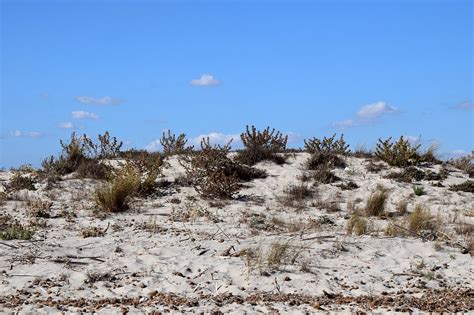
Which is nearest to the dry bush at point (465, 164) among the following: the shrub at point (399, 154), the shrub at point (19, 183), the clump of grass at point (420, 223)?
the shrub at point (399, 154)

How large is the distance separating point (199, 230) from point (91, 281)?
3098 mm

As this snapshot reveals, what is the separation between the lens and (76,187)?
47.9ft

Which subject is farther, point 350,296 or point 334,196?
point 334,196

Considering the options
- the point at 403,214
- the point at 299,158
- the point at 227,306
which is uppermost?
the point at 299,158

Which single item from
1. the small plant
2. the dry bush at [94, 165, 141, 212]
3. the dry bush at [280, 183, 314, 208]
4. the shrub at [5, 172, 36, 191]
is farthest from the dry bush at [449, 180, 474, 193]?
the shrub at [5, 172, 36, 191]

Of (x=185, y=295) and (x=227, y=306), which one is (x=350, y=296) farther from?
(x=185, y=295)

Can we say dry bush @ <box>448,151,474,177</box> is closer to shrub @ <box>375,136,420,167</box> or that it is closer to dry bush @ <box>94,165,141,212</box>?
shrub @ <box>375,136,420,167</box>

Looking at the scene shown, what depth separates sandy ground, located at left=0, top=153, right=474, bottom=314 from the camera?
6.68m

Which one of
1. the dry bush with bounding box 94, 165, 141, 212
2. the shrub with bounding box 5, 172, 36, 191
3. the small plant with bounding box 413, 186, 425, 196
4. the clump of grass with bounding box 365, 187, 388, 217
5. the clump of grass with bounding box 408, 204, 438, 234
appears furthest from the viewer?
the shrub with bounding box 5, 172, 36, 191

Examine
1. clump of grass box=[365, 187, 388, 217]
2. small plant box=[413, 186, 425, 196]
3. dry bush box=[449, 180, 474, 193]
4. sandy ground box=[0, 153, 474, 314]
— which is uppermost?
dry bush box=[449, 180, 474, 193]

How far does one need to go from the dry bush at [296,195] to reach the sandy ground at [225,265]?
2.51 feet

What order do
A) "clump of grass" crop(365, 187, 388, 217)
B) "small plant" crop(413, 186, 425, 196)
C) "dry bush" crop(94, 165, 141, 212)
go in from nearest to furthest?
"dry bush" crop(94, 165, 141, 212) → "clump of grass" crop(365, 187, 388, 217) → "small plant" crop(413, 186, 425, 196)

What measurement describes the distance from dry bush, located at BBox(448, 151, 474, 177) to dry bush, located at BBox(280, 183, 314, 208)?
512cm

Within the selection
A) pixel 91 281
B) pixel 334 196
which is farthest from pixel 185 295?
pixel 334 196
